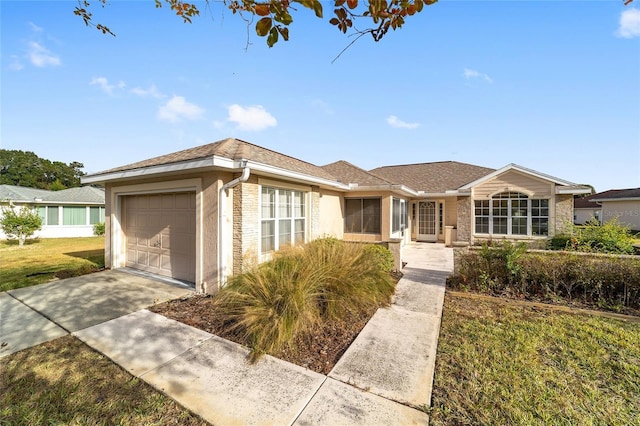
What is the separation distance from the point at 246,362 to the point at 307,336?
1.05 metres

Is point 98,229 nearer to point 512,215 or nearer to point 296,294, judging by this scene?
point 296,294

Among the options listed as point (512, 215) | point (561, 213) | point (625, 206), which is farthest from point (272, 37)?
point (625, 206)

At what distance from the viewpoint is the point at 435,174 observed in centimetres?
1736

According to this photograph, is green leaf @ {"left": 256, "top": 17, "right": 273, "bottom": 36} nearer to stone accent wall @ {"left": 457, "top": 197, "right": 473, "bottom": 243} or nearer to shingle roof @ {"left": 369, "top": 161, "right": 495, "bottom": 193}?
shingle roof @ {"left": 369, "top": 161, "right": 495, "bottom": 193}

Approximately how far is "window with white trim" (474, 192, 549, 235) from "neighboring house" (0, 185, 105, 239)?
94.4 ft

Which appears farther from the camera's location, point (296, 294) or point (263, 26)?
point (296, 294)

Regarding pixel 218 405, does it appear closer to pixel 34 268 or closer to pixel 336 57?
pixel 336 57

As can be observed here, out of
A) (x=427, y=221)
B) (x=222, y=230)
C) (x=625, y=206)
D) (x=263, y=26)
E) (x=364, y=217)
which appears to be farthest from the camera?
(x=625, y=206)

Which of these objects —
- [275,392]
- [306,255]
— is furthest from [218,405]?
[306,255]

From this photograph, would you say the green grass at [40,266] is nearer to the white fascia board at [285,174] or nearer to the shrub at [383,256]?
the white fascia board at [285,174]

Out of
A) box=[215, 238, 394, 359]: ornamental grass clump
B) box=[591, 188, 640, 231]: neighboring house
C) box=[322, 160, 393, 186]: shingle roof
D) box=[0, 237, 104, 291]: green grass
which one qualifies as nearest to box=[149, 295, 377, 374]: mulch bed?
box=[215, 238, 394, 359]: ornamental grass clump

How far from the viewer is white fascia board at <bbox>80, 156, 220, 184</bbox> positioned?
5642mm

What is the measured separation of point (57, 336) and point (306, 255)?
→ 4537 mm

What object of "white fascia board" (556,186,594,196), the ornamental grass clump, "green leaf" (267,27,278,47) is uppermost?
"green leaf" (267,27,278,47)
